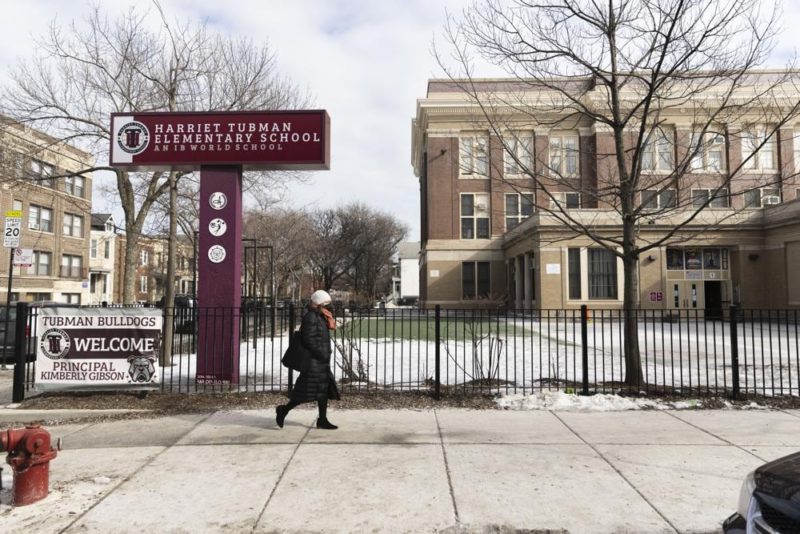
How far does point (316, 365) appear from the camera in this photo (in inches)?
260

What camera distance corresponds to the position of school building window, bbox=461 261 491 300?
4106cm

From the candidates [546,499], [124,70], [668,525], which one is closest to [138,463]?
[546,499]

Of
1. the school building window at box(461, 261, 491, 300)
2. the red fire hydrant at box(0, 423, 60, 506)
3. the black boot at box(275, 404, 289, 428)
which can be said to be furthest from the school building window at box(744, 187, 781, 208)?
the school building window at box(461, 261, 491, 300)

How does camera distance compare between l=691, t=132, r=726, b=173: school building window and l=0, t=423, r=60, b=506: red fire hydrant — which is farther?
l=691, t=132, r=726, b=173: school building window

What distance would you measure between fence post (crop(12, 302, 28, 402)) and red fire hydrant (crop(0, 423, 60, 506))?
441 centimetres

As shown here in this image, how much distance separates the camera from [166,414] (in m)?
7.67

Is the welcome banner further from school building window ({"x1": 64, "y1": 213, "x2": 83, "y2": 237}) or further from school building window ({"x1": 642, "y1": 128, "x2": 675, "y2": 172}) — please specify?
school building window ({"x1": 64, "y1": 213, "x2": 83, "y2": 237})

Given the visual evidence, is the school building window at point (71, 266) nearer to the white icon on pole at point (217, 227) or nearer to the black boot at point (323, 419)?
the white icon on pole at point (217, 227)

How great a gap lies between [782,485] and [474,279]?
126ft

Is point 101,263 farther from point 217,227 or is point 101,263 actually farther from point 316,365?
point 316,365

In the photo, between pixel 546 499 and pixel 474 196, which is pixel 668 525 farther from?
pixel 474 196

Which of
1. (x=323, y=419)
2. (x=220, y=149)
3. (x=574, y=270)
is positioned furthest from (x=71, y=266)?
(x=323, y=419)

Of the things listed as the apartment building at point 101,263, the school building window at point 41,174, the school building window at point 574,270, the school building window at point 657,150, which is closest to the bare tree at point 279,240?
the school building window at point 41,174

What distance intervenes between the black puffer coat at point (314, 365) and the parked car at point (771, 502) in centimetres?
446
